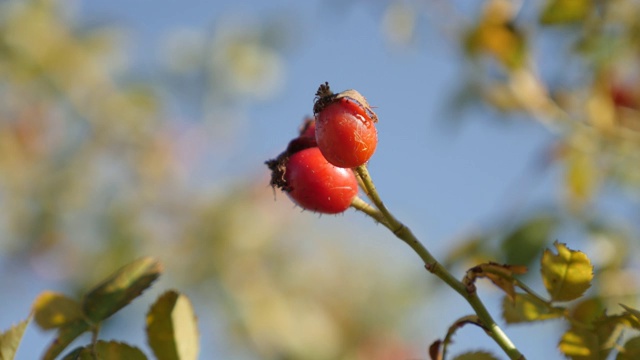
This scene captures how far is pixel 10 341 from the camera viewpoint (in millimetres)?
947

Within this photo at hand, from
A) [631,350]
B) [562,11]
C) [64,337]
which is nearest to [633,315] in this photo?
[631,350]

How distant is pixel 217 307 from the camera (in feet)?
14.3

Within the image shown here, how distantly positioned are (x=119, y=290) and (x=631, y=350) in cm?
65

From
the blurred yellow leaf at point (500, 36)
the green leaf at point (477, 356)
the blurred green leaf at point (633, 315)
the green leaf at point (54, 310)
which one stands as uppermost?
the blurred yellow leaf at point (500, 36)

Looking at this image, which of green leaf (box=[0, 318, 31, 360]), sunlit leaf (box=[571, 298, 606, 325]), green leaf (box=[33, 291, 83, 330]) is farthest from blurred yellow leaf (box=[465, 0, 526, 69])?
green leaf (box=[0, 318, 31, 360])

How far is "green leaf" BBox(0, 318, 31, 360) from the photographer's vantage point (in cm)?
93

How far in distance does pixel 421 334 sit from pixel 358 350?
1.25 meters

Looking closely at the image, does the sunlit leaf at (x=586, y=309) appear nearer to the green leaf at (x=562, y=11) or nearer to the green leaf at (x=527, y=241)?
the green leaf at (x=527, y=241)

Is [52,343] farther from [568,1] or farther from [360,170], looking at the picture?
[568,1]

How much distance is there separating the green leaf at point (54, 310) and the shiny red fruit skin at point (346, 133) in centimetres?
44

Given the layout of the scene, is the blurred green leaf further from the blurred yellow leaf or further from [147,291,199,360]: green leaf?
the blurred yellow leaf

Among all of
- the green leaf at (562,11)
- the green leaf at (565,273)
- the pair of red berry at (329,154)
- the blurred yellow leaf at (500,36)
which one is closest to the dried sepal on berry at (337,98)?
the pair of red berry at (329,154)


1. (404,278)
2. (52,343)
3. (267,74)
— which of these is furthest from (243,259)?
(52,343)

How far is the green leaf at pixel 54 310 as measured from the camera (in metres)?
1.05
